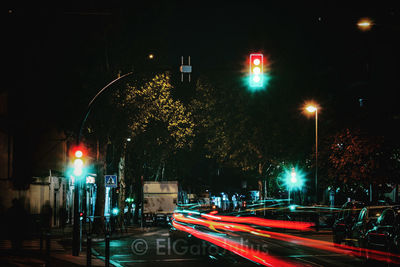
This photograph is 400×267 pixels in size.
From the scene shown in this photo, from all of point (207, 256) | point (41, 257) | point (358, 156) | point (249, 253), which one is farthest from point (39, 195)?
point (358, 156)

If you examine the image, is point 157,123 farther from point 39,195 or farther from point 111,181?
point 111,181

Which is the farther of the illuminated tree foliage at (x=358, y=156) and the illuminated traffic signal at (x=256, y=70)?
the illuminated tree foliage at (x=358, y=156)

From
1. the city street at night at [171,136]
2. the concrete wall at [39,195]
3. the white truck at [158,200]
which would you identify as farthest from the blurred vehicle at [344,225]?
the concrete wall at [39,195]

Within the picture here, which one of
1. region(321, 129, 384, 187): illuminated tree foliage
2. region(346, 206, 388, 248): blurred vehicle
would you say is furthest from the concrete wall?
region(346, 206, 388, 248): blurred vehicle

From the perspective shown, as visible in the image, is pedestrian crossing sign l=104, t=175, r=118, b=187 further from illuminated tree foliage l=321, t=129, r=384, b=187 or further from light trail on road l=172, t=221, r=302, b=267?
illuminated tree foliage l=321, t=129, r=384, b=187

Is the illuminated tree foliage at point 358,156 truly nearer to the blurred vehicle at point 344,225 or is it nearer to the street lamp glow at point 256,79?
the blurred vehicle at point 344,225

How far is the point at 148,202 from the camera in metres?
40.2

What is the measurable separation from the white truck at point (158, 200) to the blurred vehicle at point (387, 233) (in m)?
24.2

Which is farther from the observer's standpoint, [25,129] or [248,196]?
[248,196]

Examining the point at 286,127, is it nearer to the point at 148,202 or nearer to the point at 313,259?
the point at 148,202

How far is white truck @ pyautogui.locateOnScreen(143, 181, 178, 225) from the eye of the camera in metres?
39.6

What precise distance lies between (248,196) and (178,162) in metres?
23.5

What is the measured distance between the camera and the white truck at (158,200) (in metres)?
39.6

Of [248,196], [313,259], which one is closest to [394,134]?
[313,259]
